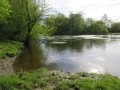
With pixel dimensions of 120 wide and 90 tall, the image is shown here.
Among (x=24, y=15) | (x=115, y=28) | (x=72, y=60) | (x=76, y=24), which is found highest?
(x=24, y=15)

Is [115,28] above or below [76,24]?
below

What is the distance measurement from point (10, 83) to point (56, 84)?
7.80 ft

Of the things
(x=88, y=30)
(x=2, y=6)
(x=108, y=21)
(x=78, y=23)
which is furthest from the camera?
(x=108, y=21)

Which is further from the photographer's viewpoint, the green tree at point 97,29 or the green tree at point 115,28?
the green tree at point 115,28

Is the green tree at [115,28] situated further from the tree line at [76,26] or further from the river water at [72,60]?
the river water at [72,60]

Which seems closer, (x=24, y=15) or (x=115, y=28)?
(x=24, y=15)

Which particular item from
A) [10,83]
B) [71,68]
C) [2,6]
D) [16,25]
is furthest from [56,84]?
[16,25]

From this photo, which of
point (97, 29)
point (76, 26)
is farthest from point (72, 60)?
point (97, 29)

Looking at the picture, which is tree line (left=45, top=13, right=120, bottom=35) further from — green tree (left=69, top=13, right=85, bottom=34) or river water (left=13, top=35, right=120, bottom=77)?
river water (left=13, top=35, right=120, bottom=77)

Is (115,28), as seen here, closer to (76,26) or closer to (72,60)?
(76,26)

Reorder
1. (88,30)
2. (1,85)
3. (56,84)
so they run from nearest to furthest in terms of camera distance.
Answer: (1,85)
(56,84)
(88,30)

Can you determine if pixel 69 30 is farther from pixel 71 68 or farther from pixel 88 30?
pixel 71 68

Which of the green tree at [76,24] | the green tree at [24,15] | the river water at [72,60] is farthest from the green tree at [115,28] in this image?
the river water at [72,60]

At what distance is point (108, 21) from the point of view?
160750mm
